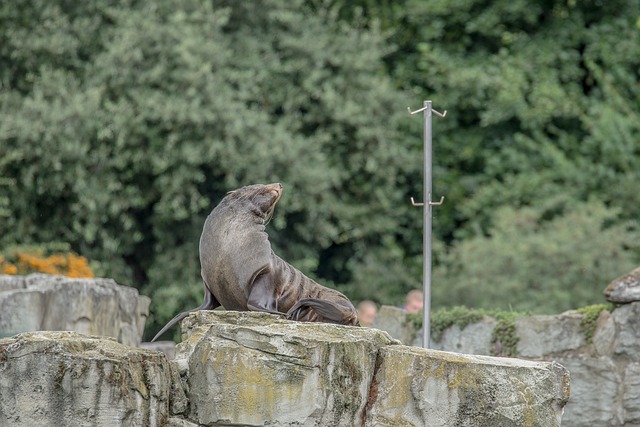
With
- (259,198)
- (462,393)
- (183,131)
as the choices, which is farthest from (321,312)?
(183,131)

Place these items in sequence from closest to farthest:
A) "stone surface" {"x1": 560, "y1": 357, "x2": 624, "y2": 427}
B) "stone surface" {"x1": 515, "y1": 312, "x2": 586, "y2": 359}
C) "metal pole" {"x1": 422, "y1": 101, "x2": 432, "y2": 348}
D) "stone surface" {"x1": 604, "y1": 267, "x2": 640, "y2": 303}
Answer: "metal pole" {"x1": 422, "y1": 101, "x2": 432, "y2": 348} → "stone surface" {"x1": 604, "y1": 267, "x2": 640, "y2": 303} → "stone surface" {"x1": 560, "y1": 357, "x2": 624, "y2": 427} → "stone surface" {"x1": 515, "y1": 312, "x2": 586, "y2": 359}

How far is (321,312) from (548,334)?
11.9 feet

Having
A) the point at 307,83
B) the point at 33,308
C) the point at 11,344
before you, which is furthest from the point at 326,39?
the point at 11,344

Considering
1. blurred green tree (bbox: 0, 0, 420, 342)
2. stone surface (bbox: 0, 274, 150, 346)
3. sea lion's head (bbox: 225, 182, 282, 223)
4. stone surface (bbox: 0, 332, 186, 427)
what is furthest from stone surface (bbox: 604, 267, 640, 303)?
blurred green tree (bbox: 0, 0, 420, 342)

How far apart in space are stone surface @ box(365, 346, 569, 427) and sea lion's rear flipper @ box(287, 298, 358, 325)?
0.83 metres

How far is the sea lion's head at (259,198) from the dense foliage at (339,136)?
8.16 m

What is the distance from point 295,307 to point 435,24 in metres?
13.2

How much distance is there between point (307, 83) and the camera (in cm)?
1825

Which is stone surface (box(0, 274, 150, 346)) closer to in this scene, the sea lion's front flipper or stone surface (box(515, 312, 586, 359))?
stone surface (box(515, 312, 586, 359))

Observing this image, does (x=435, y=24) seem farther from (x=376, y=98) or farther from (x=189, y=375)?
(x=189, y=375)

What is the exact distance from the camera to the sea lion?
750 cm

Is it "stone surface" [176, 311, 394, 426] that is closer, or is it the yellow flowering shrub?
"stone surface" [176, 311, 394, 426]

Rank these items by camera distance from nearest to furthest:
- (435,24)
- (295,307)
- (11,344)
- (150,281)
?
(11,344) → (295,307) → (150,281) → (435,24)

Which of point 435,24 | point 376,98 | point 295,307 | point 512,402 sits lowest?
point 512,402
